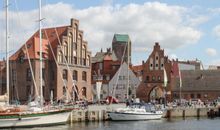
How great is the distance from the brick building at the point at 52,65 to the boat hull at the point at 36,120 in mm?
24046

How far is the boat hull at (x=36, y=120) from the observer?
2366 inches

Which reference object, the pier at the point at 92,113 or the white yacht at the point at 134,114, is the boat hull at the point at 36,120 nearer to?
the pier at the point at 92,113

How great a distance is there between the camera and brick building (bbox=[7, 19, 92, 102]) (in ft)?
299

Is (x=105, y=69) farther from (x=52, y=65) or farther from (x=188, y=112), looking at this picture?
(x=188, y=112)

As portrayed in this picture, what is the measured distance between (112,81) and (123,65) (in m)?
4.88

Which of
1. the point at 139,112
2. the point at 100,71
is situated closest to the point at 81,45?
the point at 139,112

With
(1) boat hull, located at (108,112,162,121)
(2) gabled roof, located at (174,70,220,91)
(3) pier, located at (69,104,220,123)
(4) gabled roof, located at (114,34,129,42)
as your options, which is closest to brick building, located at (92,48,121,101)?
(2) gabled roof, located at (174,70,220,91)

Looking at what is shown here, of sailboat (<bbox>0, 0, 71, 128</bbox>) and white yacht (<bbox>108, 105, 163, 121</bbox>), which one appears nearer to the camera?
sailboat (<bbox>0, 0, 71, 128</bbox>)

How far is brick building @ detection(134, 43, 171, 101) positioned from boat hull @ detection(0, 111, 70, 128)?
55911mm

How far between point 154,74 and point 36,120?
60.9m

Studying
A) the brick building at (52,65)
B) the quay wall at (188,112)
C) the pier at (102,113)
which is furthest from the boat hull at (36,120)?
the quay wall at (188,112)

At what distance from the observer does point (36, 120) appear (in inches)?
2432

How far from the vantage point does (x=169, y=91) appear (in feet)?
386

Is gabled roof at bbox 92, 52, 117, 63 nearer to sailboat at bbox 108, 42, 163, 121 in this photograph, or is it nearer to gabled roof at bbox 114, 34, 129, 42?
gabled roof at bbox 114, 34, 129, 42
